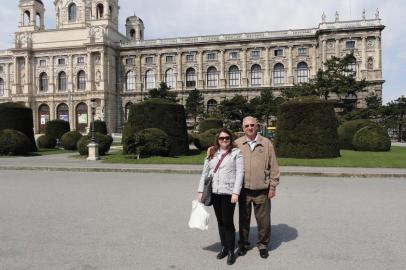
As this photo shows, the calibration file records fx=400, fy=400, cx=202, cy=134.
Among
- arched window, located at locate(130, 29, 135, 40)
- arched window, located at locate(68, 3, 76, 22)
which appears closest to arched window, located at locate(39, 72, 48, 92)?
arched window, located at locate(68, 3, 76, 22)

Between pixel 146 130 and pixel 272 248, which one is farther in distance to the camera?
pixel 146 130

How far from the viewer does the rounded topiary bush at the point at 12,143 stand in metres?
A: 24.1

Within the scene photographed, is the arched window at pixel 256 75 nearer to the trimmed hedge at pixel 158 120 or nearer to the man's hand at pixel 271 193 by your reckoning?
the trimmed hedge at pixel 158 120

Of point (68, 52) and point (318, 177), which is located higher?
point (68, 52)

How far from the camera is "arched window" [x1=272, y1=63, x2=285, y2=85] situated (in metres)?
64.3

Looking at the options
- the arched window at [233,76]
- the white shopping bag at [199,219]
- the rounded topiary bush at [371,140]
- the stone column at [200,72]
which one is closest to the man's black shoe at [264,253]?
the white shopping bag at [199,219]

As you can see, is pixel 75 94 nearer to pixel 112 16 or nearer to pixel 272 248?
pixel 112 16

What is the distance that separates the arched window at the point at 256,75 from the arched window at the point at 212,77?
6.07 m

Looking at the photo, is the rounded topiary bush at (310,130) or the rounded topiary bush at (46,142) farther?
the rounded topiary bush at (46,142)

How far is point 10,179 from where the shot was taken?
13.4 metres

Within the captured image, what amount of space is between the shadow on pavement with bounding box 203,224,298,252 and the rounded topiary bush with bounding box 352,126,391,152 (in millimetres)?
19515

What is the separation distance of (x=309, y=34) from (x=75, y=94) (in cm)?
3994

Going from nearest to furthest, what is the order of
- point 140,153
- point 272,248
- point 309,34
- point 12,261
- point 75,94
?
point 12,261 < point 272,248 < point 140,153 < point 309,34 < point 75,94

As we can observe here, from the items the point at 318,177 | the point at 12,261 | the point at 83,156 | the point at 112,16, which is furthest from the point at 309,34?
the point at 12,261
